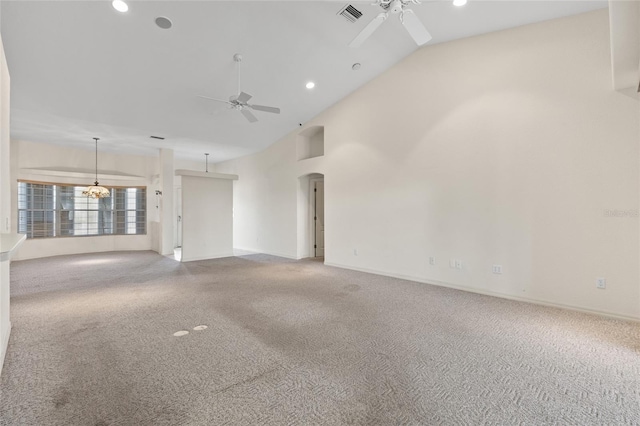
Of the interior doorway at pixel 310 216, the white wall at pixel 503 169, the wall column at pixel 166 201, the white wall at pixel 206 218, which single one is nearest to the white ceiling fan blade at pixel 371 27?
the white wall at pixel 503 169

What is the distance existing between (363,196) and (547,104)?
3.37 m

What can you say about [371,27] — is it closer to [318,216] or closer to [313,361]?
[313,361]

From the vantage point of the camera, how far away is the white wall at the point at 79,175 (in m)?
7.74

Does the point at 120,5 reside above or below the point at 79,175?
above

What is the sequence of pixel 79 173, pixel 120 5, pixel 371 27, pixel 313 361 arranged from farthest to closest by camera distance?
pixel 79 173
pixel 120 5
pixel 371 27
pixel 313 361

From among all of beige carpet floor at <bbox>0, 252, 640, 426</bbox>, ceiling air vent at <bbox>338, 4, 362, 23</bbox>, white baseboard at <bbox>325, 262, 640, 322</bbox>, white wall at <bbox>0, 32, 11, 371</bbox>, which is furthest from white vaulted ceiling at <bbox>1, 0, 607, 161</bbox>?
white baseboard at <bbox>325, 262, 640, 322</bbox>

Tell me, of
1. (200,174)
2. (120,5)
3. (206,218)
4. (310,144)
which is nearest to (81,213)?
(206,218)

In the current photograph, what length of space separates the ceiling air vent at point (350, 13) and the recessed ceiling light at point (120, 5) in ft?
9.46

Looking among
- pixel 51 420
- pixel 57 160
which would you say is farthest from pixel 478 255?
pixel 57 160

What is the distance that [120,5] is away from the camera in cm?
372

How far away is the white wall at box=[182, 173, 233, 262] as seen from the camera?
775 centimetres

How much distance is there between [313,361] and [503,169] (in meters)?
3.94

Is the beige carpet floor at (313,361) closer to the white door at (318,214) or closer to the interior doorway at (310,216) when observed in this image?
the interior doorway at (310,216)

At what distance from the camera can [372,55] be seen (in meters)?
5.35
